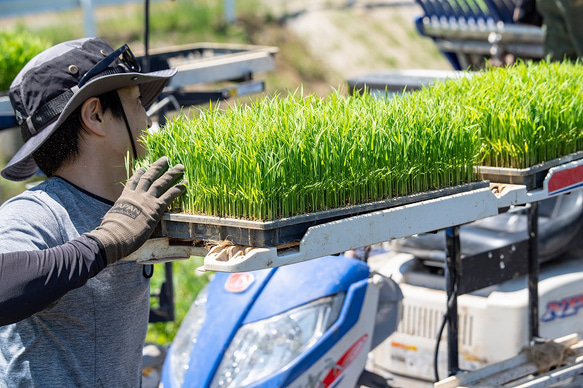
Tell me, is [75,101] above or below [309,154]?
above

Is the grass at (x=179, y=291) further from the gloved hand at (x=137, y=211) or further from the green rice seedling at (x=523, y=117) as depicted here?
the gloved hand at (x=137, y=211)

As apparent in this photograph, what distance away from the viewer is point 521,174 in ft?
Result: 8.90

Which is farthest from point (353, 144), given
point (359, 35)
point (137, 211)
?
point (359, 35)

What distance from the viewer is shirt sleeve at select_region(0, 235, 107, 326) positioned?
2.02 meters

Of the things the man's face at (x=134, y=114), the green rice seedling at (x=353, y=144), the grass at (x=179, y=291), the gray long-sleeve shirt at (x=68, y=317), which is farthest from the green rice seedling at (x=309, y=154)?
the grass at (x=179, y=291)

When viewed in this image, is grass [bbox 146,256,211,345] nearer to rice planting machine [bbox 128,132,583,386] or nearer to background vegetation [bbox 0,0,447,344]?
rice planting machine [bbox 128,132,583,386]

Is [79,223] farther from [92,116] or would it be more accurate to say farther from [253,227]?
[253,227]

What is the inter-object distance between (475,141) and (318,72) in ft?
40.0

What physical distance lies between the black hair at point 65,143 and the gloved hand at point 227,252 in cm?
57

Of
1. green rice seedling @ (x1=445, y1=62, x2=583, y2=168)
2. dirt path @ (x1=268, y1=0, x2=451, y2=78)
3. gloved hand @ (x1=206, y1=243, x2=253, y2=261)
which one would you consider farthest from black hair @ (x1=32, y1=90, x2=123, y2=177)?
dirt path @ (x1=268, y1=0, x2=451, y2=78)

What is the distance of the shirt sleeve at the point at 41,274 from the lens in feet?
6.63

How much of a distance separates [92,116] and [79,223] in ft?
1.04

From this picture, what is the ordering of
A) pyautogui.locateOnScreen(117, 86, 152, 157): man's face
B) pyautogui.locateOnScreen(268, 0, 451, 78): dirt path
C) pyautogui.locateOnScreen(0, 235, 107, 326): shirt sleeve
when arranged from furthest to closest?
1. pyautogui.locateOnScreen(268, 0, 451, 78): dirt path
2. pyautogui.locateOnScreen(117, 86, 152, 157): man's face
3. pyautogui.locateOnScreen(0, 235, 107, 326): shirt sleeve

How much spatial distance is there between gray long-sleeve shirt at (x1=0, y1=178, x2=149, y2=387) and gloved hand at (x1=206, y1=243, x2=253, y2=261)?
0.39 meters
